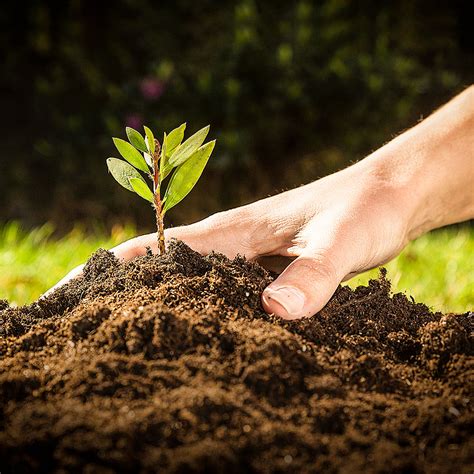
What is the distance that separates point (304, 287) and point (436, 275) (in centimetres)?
182

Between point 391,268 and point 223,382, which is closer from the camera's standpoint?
point 223,382

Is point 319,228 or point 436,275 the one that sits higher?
point 436,275

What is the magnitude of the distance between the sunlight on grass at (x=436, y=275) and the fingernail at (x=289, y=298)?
0.65 meters

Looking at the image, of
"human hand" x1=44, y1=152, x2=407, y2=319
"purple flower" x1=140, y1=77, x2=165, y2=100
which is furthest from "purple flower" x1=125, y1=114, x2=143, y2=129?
"human hand" x1=44, y1=152, x2=407, y2=319

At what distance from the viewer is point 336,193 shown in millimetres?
2051

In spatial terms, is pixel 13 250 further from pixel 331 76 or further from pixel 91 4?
pixel 91 4

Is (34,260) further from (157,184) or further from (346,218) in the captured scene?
(346,218)

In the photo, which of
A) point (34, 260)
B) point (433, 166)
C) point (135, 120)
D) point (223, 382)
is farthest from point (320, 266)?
point (135, 120)

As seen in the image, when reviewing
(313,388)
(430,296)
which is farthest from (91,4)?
(313,388)

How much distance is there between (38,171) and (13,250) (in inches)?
121

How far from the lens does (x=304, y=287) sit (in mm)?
1599

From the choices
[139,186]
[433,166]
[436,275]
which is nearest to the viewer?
[139,186]

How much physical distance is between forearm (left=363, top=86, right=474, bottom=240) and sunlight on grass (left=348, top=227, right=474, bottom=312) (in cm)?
33

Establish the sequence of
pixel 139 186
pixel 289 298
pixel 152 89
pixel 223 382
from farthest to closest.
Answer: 1. pixel 152 89
2. pixel 139 186
3. pixel 289 298
4. pixel 223 382
